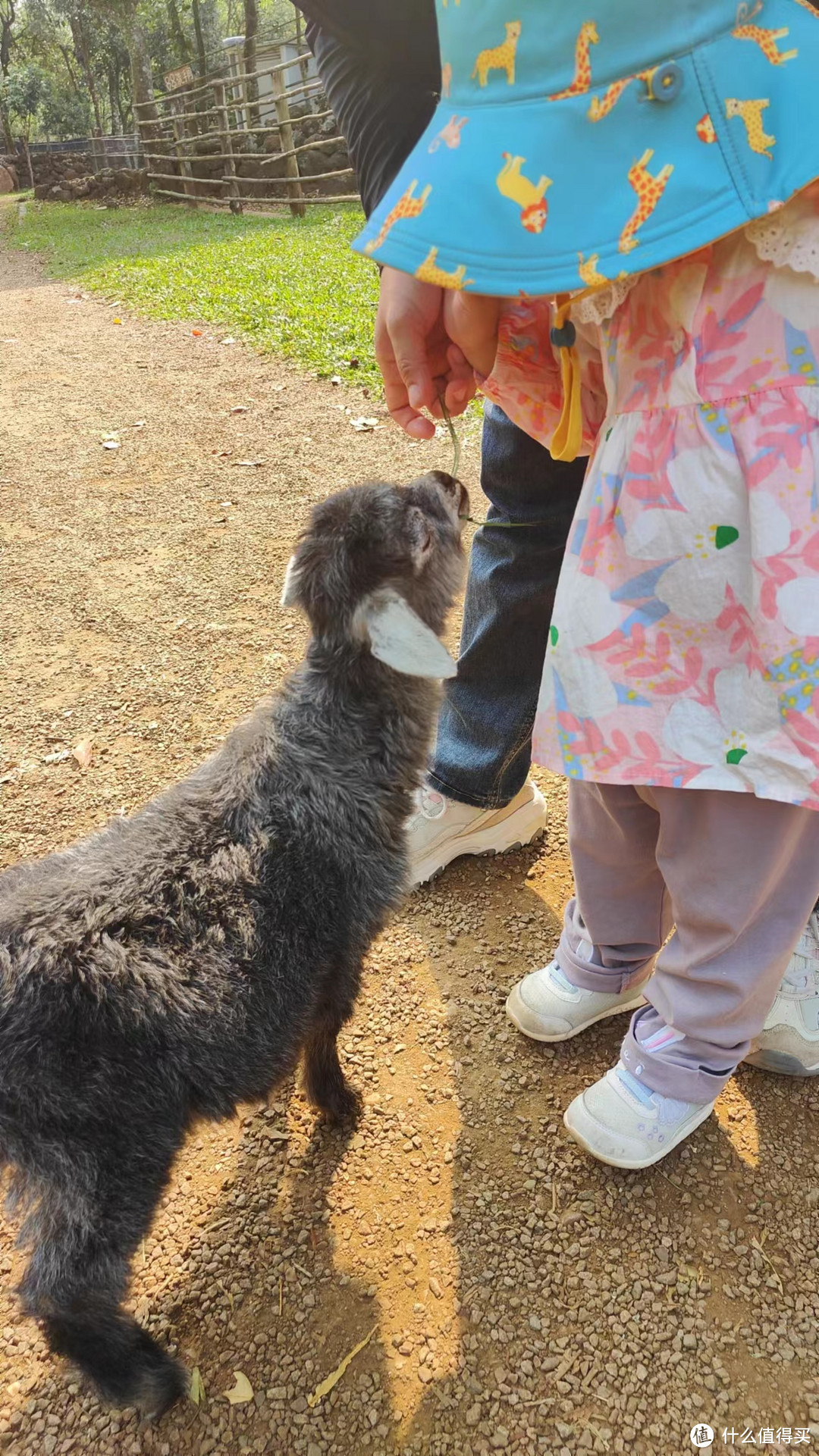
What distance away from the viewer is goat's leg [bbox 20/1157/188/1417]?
1816mm

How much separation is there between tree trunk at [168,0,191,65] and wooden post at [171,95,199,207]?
14.2 m

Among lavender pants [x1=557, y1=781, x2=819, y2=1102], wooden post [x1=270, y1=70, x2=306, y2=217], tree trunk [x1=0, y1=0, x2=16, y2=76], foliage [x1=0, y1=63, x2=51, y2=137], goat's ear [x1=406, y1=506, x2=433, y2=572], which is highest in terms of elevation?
tree trunk [x1=0, y1=0, x2=16, y2=76]

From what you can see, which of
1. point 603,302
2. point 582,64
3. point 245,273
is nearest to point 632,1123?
point 603,302

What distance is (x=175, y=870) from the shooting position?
2057 millimetres

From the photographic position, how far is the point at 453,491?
106 inches

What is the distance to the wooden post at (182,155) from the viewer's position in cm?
2255

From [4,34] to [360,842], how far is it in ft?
196

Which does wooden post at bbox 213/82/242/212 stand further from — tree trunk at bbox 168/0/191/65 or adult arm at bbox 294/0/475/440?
adult arm at bbox 294/0/475/440

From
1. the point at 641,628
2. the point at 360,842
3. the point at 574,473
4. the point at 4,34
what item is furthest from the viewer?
the point at 4,34

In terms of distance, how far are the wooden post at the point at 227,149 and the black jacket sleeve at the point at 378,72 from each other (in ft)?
68.1

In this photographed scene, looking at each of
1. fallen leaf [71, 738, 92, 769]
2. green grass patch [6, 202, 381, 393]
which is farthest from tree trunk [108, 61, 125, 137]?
fallen leaf [71, 738, 92, 769]

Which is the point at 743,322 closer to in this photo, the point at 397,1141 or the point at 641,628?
the point at 641,628

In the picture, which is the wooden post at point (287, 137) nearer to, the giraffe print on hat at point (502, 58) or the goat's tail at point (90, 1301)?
the giraffe print on hat at point (502, 58)

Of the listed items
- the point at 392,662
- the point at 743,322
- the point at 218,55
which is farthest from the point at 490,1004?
the point at 218,55
